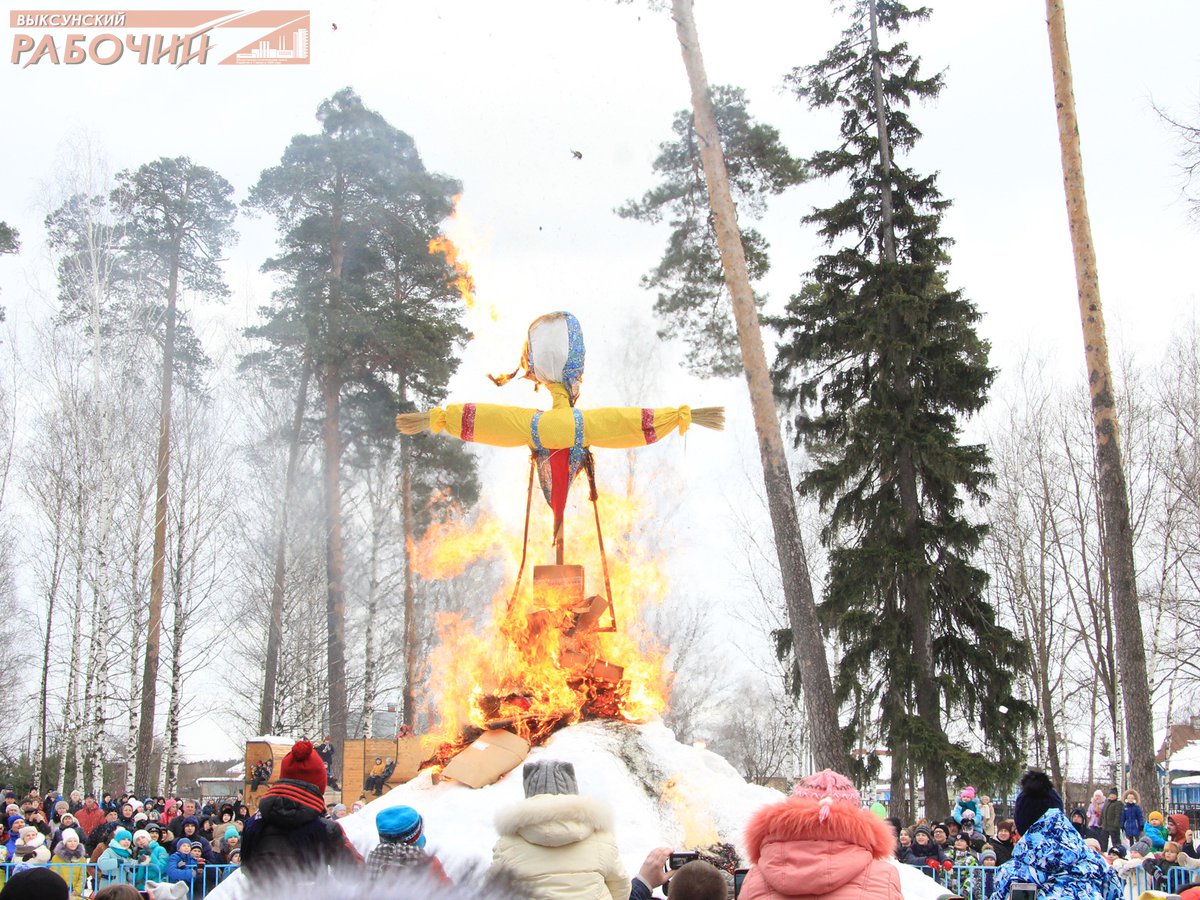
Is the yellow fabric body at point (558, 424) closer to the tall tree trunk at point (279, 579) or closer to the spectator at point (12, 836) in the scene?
the spectator at point (12, 836)

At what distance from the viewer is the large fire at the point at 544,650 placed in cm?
1045

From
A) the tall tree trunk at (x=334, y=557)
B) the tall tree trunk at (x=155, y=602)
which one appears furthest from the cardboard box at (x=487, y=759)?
the tall tree trunk at (x=155, y=602)

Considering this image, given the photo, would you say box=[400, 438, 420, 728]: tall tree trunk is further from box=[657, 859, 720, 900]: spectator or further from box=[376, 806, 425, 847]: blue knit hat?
box=[657, 859, 720, 900]: spectator

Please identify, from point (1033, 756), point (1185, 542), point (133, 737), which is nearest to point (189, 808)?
point (133, 737)

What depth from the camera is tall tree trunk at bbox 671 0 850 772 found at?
40.5 feet

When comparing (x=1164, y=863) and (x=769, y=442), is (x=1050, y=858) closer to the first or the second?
(x=1164, y=863)

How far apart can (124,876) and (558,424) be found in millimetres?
5931

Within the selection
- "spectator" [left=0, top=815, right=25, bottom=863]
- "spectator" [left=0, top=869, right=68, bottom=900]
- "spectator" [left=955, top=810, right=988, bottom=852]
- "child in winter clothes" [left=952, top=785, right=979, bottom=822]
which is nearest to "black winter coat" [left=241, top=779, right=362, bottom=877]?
"spectator" [left=0, top=869, right=68, bottom=900]

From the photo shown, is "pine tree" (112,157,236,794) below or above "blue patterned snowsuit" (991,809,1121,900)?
above

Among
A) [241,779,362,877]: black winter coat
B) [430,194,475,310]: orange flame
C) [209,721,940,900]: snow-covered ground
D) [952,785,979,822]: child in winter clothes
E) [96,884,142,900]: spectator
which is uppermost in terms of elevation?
[430,194,475,310]: orange flame

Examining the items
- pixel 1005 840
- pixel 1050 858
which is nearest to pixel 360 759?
pixel 1005 840

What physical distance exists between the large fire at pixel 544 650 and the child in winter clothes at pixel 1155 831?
529 cm

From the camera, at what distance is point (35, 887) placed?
272 centimetres

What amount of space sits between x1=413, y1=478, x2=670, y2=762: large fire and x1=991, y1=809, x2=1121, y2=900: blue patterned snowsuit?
19.5 feet
